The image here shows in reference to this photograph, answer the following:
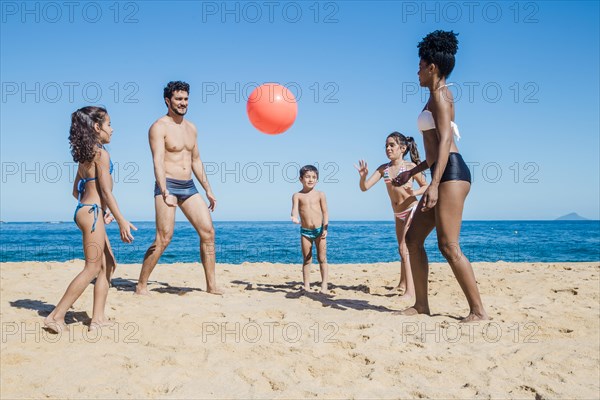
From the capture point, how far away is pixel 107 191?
421cm

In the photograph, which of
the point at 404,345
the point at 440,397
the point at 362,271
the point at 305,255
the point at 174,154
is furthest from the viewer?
the point at 362,271

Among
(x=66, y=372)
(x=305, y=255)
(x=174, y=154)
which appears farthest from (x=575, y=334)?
(x=174, y=154)

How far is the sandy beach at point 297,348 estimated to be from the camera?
3.17m

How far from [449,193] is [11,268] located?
6936 millimetres

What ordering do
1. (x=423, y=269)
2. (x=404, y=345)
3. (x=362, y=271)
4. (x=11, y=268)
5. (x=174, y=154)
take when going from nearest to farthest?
(x=404, y=345) < (x=423, y=269) < (x=174, y=154) < (x=11, y=268) < (x=362, y=271)

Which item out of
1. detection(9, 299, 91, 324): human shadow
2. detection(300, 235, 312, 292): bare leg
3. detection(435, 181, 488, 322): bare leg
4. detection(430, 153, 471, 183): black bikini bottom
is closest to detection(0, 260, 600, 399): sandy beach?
detection(9, 299, 91, 324): human shadow

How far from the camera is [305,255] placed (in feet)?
22.2

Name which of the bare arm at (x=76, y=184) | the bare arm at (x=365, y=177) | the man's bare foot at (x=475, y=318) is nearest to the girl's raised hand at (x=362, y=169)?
the bare arm at (x=365, y=177)

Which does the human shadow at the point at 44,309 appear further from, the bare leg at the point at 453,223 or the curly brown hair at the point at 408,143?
the curly brown hair at the point at 408,143

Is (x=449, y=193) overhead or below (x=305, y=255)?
overhead

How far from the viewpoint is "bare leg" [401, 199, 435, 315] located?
15.6 feet

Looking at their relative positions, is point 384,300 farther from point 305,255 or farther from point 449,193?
point 449,193

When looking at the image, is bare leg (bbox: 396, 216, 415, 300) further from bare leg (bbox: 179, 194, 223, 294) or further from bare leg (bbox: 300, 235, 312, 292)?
bare leg (bbox: 179, 194, 223, 294)

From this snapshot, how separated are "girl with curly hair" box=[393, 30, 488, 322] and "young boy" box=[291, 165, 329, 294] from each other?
232cm
